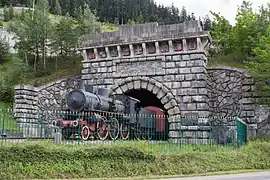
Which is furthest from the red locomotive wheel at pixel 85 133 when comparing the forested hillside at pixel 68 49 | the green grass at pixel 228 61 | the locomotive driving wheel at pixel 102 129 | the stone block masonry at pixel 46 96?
the green grass at pixel 228 61

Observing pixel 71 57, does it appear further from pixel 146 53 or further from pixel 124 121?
pixel 124 121

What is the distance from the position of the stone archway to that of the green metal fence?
0.70 metres

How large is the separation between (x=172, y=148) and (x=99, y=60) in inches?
406

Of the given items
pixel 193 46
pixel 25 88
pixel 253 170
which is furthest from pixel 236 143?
pixel 25 88

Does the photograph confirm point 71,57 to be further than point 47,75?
Yes

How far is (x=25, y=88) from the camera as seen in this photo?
71.5 feet

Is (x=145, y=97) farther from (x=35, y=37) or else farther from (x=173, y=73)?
(x=35, y=37)

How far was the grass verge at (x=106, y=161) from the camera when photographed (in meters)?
9.84

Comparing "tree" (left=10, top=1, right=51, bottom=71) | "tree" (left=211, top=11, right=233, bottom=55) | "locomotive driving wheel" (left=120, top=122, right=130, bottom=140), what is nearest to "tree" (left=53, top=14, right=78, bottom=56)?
"tree" (left=10, top=1, right=51, bottom=71)

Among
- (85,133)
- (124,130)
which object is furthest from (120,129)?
(85,133)

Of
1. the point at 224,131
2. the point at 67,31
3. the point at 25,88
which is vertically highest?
the point at 67,31

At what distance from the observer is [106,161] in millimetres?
10844

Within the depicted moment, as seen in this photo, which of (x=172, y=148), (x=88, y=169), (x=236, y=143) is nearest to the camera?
(x=88, y=169)

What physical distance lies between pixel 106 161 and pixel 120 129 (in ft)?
21.8
